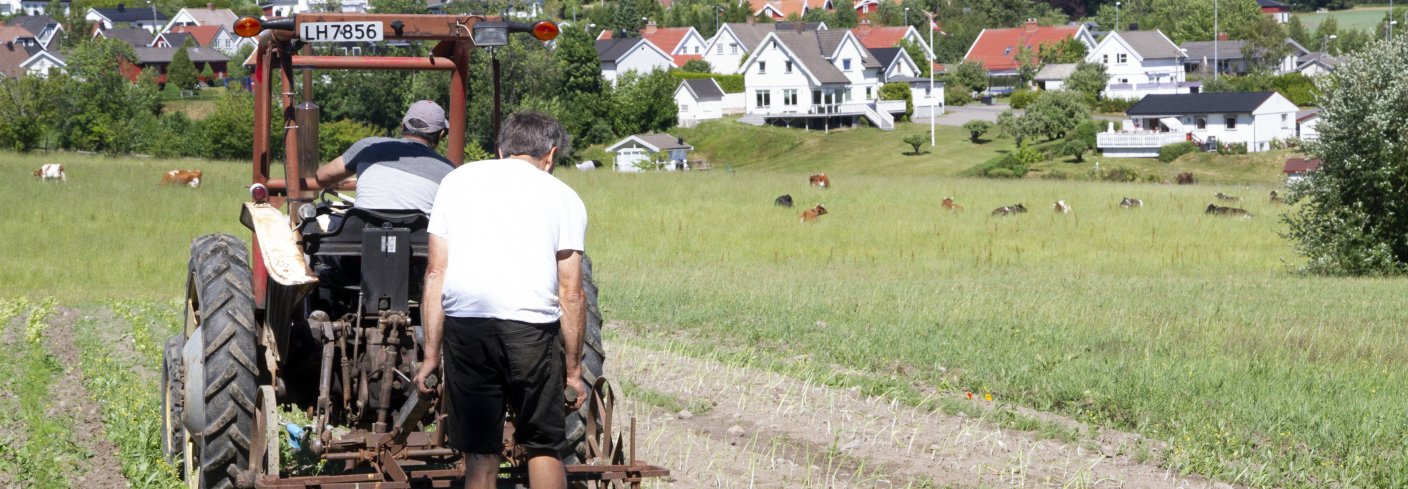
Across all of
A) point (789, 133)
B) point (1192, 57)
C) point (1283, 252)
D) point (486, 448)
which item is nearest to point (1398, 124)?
point (1283, 252)

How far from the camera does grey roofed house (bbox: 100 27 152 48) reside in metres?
117

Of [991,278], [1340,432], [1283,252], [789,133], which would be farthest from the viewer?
[789,133]

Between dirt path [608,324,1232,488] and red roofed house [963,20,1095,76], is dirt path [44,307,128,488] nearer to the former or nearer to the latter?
dirt path [608,324,1232,488]

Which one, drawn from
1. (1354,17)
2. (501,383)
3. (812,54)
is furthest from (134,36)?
(501,383)

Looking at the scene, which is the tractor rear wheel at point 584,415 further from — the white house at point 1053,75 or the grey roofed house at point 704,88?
the white house at point 1053,75

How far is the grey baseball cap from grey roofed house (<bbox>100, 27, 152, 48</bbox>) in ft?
381

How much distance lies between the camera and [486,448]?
6195 mm

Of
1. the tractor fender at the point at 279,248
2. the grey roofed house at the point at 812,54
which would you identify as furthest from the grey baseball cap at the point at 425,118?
the grey roofed house at the point at 812,54

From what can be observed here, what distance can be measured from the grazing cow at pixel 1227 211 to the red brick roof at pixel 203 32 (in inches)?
3904

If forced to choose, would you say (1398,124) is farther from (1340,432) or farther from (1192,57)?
(1192,57)

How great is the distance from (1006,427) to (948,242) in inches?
790

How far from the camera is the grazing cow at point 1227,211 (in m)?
35.2

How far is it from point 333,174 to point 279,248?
0.89 meters

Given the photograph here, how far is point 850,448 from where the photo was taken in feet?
29.3
